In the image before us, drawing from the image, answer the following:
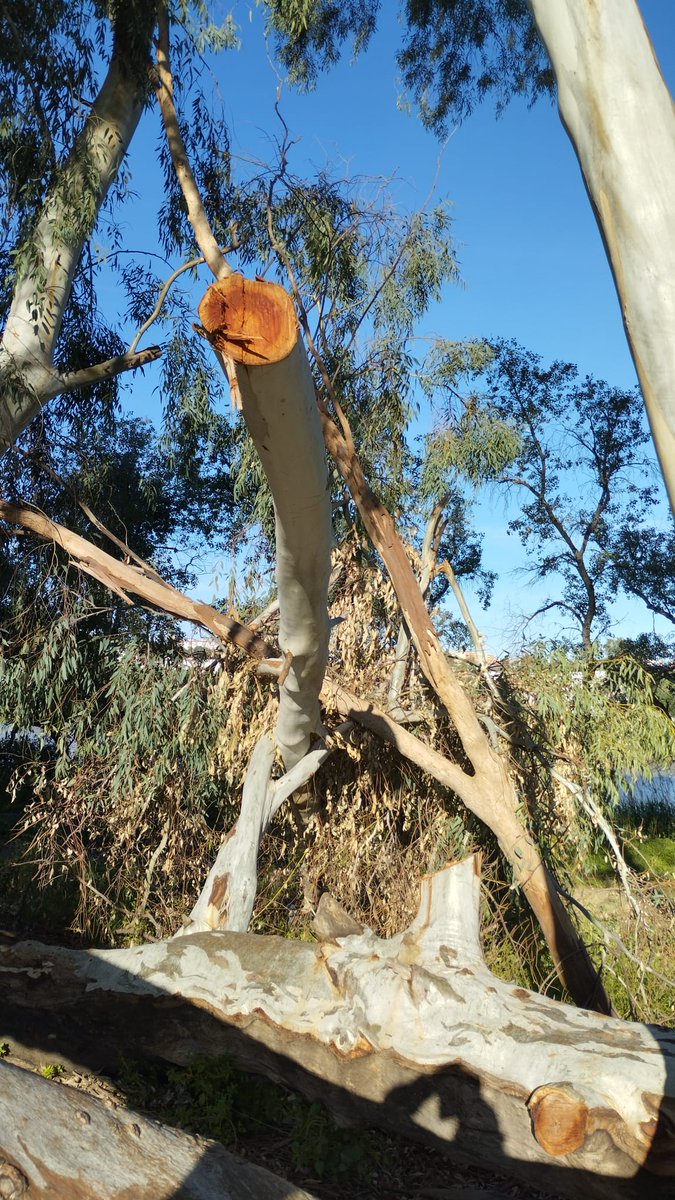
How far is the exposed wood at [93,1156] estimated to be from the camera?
1.79 metres

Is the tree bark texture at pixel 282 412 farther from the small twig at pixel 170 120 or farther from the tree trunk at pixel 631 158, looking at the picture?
the small twig at pixel 170 120

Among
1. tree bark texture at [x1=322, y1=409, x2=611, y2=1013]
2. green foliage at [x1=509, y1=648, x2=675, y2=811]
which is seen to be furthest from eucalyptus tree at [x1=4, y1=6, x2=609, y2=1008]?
green foliage at [x1=509, y1=648, x2=675, y2=811]

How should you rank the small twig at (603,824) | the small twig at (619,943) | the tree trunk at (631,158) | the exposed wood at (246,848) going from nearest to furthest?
1. the tree trunk at (631,158)
2. the exposed wood at (246,848)
3. the small twig at (619,943)
4. the small twig at (603,824)

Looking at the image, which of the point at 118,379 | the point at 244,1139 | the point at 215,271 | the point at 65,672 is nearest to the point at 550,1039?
the point at 244,1139

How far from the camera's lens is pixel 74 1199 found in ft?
5.90

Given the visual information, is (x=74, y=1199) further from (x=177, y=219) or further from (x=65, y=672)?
(x=177, y=219)

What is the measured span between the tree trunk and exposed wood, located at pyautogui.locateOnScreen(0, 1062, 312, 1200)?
1611 mm

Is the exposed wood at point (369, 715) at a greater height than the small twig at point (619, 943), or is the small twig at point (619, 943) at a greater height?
the exposed wood at point (369, 715)

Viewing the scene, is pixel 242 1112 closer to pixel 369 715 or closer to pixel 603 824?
pixel 369 715

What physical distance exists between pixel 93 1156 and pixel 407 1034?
1628mm

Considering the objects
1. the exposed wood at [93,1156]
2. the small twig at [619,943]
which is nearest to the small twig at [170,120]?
the small twig at [619,943]

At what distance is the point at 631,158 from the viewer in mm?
1580

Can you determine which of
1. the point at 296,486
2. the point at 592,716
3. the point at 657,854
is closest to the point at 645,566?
the point at 657,854

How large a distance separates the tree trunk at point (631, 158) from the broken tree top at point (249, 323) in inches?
23.1
